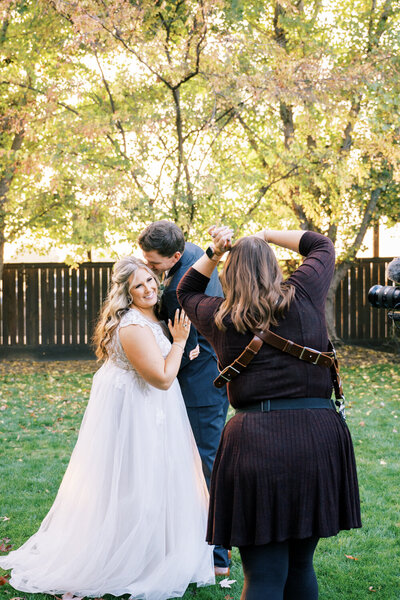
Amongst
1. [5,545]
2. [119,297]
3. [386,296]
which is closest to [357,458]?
[5,545]

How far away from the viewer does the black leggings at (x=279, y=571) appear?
7.32 ft

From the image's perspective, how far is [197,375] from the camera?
370 cm

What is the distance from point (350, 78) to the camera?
9.05 m

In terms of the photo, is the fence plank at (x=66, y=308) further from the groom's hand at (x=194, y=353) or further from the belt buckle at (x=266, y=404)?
the belt buckle at (x=266, y=404)

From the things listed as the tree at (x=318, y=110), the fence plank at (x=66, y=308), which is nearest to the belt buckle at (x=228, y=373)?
the tree at (x=318, y=110)

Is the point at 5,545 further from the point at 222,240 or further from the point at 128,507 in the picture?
the point at 222,240

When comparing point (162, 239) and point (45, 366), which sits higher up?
point (162, 239)

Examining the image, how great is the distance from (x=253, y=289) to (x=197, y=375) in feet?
A: 4.99

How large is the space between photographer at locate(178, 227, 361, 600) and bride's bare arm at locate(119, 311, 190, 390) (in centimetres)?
99

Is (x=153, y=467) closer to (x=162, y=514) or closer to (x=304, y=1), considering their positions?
(x=162, y=514)

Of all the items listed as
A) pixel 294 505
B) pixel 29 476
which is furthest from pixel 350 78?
pixel 294 505

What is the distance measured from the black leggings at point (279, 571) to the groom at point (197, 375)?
4.35 feet

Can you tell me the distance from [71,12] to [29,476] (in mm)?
5505

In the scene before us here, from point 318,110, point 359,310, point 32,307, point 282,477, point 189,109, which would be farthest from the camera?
point 359,310
